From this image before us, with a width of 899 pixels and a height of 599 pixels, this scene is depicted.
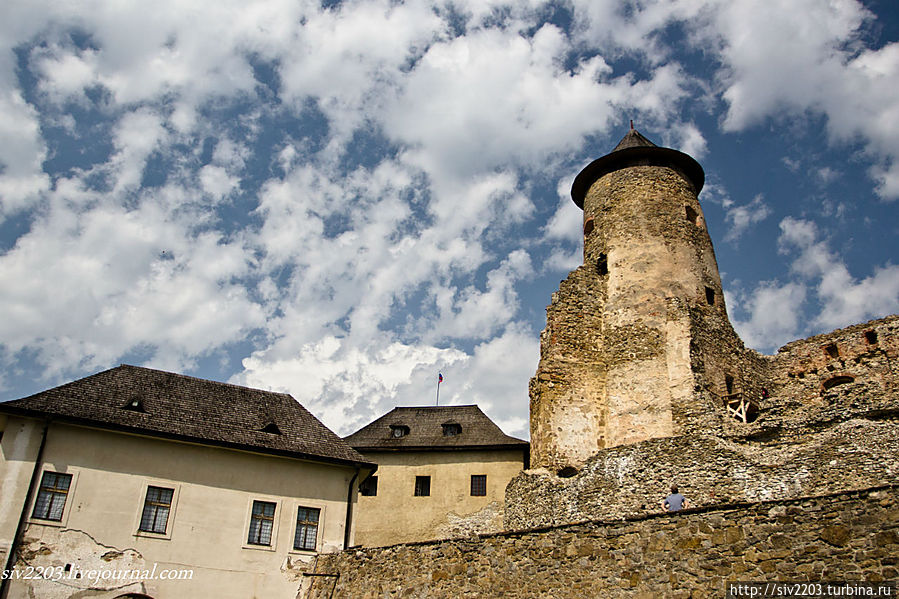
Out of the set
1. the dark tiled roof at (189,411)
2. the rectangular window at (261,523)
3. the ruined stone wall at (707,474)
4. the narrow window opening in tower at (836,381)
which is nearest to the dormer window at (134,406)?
the dark tiled roof at (189,411)

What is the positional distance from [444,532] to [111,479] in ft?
45.8

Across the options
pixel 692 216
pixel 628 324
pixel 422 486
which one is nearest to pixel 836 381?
pixel 692 216

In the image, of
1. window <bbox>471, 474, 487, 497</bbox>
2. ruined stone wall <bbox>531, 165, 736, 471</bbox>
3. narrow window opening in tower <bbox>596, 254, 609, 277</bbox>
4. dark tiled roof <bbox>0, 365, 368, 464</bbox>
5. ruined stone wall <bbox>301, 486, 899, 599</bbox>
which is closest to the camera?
ruined stone wall <bbox>301, 486, 899, 599</bbox>

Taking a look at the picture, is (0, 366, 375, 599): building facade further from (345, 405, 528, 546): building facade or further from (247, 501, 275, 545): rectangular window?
(345, 405, 528, 546): building facade

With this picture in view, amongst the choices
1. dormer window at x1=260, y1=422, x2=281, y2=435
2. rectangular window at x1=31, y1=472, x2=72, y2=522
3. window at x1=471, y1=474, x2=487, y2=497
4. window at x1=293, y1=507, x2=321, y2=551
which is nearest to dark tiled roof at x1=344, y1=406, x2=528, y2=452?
window at x1=471, y1=474, x2=487, y2=497

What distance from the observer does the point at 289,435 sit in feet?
71.9

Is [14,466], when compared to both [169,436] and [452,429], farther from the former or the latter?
A: [452,429]

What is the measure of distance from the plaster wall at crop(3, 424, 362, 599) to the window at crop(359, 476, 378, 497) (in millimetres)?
8624

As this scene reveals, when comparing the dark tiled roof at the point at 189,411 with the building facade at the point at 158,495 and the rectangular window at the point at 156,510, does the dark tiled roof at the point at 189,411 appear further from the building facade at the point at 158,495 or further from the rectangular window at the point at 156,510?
the rectangular window at the point at 156,510

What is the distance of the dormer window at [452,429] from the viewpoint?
3094cm

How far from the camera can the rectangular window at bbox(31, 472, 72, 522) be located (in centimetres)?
1753

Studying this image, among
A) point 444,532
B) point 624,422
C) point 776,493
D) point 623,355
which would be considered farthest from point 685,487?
point 444,532

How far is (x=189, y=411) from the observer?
2114 cm

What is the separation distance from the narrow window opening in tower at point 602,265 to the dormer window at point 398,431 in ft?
36.9
